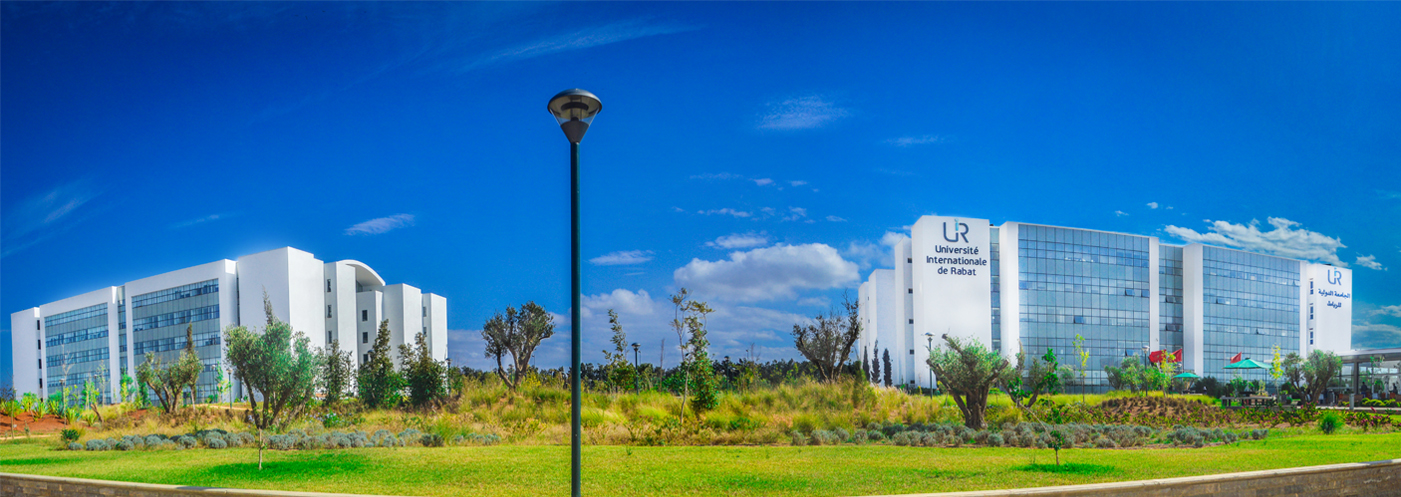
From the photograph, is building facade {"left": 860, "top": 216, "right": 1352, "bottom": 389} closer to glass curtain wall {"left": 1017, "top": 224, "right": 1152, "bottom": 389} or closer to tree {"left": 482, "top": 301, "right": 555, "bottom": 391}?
glass curtain wall {"left": 1017, "top": 224, "right": 1152, "bottom": 389}

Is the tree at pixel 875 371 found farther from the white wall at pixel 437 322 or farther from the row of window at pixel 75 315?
the row of window at pixel 75 315

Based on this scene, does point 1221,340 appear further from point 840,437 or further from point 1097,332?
point 840,437

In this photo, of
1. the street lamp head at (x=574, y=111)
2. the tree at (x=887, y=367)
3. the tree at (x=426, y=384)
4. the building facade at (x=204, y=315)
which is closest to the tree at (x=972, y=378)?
the street lamp head at (x=574, y=111)

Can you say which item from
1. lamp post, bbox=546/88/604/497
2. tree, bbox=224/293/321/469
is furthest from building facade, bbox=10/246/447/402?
lamp post, bbox=546/88/604/497

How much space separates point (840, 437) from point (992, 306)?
38379 mm

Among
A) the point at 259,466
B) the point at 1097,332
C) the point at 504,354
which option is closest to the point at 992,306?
the point at 1097,332

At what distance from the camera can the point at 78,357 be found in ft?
158

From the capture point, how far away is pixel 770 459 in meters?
12.8

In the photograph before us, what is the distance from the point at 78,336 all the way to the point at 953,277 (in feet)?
185

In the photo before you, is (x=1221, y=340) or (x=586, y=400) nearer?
(x=586, y=400)

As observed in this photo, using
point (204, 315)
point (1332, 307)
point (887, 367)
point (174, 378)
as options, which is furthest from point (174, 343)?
point (1332, 307)

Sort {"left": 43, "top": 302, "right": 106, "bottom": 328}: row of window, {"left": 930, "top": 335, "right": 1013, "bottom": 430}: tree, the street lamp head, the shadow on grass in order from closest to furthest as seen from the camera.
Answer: the street lamp head → the shadow on grass → {"left": 930, "top": 335, "right": 1013, "bottom": 430}: tree → {"left": 43, "top": 302, "right": 106, "bottom": 328}: row of window

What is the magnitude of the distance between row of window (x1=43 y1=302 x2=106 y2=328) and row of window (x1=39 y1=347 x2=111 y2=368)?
7.08 feet

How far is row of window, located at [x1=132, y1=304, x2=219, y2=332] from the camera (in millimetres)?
42094
